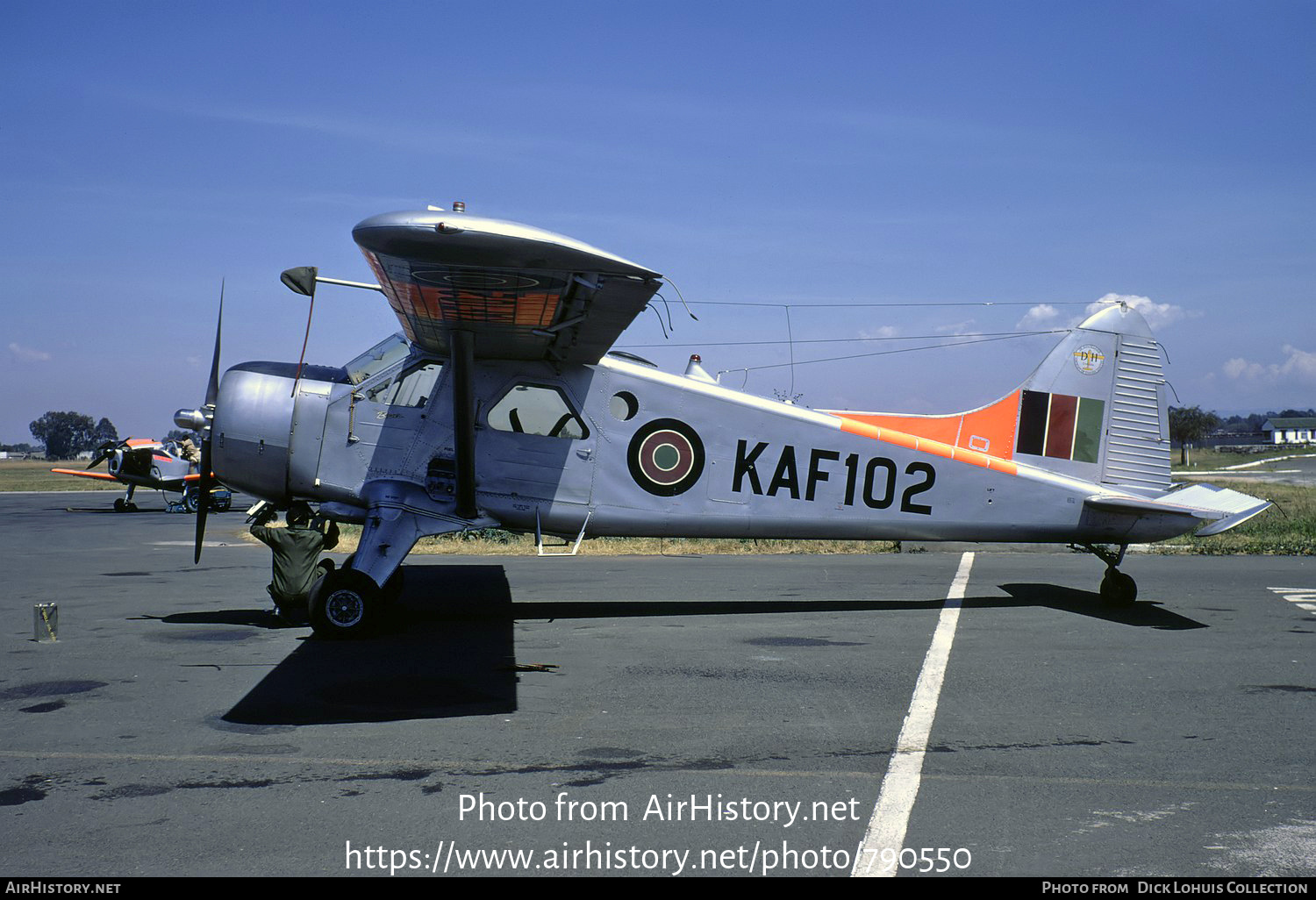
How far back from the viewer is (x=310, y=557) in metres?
9.38

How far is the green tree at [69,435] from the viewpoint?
15338 cm

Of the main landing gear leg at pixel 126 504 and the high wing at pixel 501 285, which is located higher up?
the high wing at pixel 501 285

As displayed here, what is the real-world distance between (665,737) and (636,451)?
14.5ft

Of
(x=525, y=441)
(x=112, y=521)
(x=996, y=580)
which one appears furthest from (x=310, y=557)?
(x=112, y=521)

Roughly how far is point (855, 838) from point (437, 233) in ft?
12.9

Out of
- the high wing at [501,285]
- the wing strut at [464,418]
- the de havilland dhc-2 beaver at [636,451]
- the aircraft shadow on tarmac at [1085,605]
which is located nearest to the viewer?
the high wing at [501,285]

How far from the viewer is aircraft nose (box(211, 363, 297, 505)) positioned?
29.2ft

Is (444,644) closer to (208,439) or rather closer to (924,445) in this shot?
(208,439)

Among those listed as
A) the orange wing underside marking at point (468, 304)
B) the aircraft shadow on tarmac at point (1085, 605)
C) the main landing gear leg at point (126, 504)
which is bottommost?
the main landing gear leg at point (126, 504)

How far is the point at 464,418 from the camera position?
8.57 m

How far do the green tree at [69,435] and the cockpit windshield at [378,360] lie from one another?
525 feet

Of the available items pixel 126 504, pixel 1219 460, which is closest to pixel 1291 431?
pixel 1219 460

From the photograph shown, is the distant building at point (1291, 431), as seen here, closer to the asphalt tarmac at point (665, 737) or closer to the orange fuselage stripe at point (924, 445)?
the orange fuselage stripe at point (924, 445)

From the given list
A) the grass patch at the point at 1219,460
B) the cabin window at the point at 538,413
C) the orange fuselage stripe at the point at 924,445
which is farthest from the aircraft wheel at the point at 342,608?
the grass patch at the point at 1219,460
